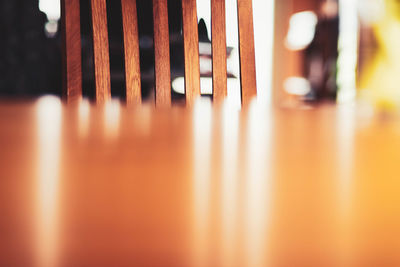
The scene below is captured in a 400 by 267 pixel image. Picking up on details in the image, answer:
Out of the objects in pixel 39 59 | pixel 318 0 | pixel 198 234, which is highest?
pixel 318 0

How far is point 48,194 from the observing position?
0.18 m

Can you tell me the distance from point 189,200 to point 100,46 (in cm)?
63

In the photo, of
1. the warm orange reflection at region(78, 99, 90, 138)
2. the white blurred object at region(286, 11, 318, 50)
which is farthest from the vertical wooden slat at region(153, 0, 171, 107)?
the white blurred object at region(286, 11, 318, 50)

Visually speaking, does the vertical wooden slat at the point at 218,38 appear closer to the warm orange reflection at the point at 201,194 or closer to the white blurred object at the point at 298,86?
the warm orange reflection at the point at 201,194

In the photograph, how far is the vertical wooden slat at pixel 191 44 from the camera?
0.80 m

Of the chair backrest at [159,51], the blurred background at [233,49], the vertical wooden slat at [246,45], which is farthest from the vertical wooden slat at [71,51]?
the vertical wooden slat at [246,45]

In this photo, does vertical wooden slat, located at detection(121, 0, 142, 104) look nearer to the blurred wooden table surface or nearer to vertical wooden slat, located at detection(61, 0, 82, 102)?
→ vertical wooden slat, located at detection(61, 0, 82, 102)

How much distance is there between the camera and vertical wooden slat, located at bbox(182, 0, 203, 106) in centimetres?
80

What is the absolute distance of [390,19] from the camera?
3357 millimetres

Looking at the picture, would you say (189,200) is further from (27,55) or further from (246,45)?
(27,55)

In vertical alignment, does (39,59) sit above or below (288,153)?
above

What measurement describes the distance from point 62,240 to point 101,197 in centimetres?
4

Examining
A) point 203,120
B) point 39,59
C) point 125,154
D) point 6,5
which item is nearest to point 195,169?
Answer: point 125,154

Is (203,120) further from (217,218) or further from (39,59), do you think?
(39,59)
